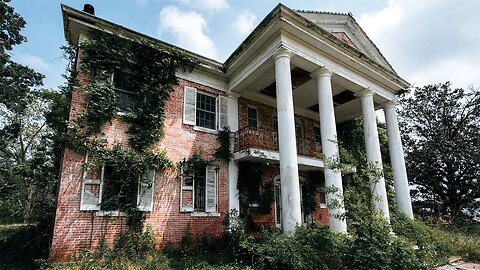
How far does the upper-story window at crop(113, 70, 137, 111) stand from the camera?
10183mm

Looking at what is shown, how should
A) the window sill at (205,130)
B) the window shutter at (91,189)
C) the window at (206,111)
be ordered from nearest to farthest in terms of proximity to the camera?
the window shutter at (91,189) → the window sill at (205,130) → the window at (206,111)

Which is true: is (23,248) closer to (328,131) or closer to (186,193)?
(186,193)

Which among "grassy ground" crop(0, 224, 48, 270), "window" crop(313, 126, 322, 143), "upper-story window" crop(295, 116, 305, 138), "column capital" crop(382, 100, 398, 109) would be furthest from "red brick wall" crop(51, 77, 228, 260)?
"column capital" crop(382, 100, 398, 109)

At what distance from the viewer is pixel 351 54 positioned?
36.7 ft

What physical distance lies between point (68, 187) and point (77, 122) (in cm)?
207

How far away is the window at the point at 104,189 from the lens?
852 cm

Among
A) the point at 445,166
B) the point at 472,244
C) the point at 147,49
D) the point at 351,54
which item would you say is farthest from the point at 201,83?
the point at 445,166

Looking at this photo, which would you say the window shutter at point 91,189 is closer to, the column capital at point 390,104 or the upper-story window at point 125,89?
the upper-story window at point 125,89

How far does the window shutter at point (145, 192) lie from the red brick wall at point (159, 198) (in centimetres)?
20

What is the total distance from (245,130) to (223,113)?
130 cm

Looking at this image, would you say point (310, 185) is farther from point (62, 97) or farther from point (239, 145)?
point (62, 97)

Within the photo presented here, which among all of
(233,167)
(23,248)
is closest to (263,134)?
(233,167)

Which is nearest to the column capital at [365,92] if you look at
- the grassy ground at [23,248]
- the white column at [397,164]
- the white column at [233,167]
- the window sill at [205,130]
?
the white column at [397,164]

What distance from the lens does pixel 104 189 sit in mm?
8883
